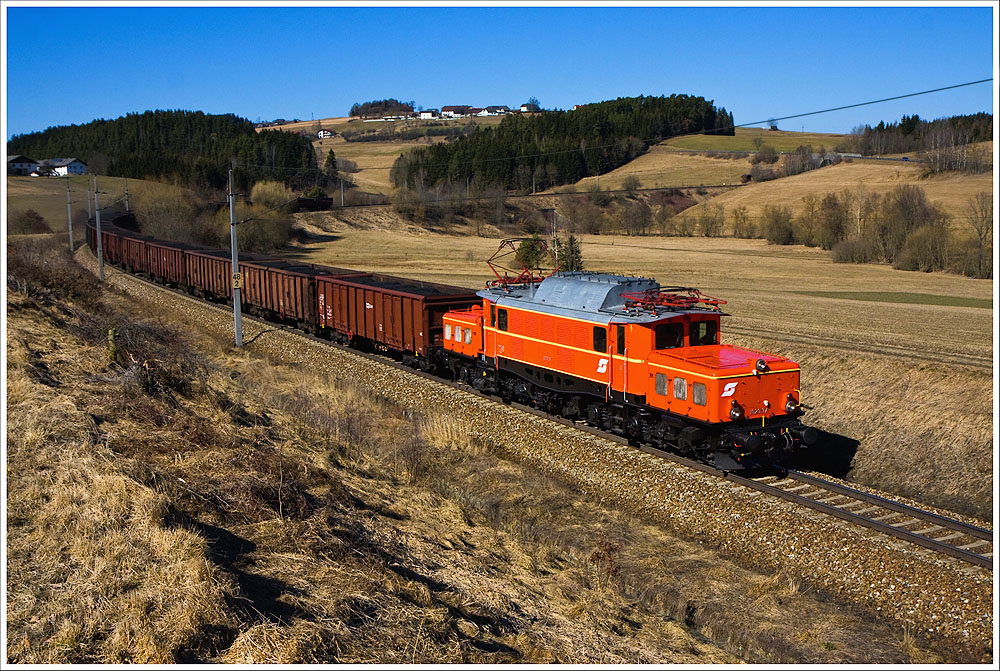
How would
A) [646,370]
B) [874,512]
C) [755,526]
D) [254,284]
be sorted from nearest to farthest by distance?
[755,526] → [874,512] → [646,370] → [254,284]

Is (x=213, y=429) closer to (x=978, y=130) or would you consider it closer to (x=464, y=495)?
(x=464, y=495)

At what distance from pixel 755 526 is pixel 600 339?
5755mm

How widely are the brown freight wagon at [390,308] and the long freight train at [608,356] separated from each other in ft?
0.15

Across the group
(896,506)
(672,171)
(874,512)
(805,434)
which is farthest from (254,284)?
(672,171)

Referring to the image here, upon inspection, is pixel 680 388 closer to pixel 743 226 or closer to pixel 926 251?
pixel 926 251

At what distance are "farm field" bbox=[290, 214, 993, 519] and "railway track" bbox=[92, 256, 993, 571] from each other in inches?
131

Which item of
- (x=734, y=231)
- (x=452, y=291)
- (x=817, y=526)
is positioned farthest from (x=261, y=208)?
(x=817, y=526)

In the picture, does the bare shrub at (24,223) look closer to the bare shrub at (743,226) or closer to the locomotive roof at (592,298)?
the bare shrub at (743,226)

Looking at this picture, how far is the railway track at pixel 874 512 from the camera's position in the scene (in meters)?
13.5

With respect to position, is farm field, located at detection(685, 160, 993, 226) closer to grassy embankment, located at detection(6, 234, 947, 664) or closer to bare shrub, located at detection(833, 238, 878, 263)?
bare shrub, located at detection(833, 238, 878, 263)

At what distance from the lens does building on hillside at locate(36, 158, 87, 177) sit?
418ft

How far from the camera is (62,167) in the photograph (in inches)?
5418

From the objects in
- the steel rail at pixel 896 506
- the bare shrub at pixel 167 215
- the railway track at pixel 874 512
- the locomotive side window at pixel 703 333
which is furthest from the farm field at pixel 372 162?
the steel rail at pixel 896 506

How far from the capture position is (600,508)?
647 inches
